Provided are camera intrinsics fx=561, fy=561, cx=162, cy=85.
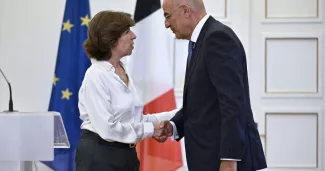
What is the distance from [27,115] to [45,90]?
1.48 metres

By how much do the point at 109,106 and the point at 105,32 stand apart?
36 cm

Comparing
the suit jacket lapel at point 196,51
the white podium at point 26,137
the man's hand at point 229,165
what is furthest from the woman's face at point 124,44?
the man's hand at point 229,165

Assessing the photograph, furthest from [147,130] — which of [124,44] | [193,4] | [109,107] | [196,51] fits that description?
[193,4]

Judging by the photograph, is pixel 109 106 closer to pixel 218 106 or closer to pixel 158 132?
pixel 158 132

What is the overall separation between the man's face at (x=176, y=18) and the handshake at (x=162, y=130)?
0.50m

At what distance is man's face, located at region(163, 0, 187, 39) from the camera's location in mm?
2301

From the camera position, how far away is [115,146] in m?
2.49

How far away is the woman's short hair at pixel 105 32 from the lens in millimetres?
2549

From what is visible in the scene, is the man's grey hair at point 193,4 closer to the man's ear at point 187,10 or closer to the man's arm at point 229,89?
the man's ear at point 187,10

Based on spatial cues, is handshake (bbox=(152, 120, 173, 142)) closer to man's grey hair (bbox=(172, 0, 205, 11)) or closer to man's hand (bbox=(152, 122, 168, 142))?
man's hand (bbox=(152, 122, 168, 142))

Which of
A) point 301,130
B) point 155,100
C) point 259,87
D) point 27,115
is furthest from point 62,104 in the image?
point 301,130

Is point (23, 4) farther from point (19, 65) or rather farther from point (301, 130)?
point (301, 130)

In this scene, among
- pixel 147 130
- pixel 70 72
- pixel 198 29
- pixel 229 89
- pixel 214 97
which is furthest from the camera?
pixel 70 72

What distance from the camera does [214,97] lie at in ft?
6.99
